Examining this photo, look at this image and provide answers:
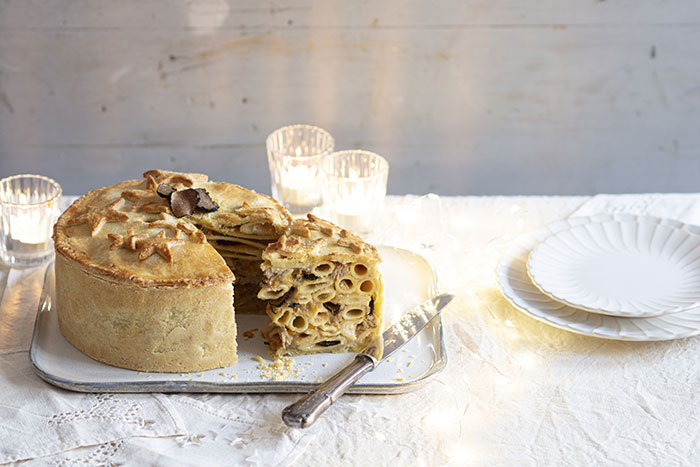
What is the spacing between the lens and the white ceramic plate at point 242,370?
1.96 metres

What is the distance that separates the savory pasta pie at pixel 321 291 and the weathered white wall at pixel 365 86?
1.86 metres

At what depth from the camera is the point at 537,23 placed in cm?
382

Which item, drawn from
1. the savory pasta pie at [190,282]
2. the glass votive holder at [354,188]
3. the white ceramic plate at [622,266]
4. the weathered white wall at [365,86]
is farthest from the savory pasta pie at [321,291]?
the weathered white wall at [365,86]

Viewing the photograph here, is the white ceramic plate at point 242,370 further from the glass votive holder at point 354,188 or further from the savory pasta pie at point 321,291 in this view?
the glass votive holder at point 354,188

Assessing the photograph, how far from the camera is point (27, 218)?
2.44 metres

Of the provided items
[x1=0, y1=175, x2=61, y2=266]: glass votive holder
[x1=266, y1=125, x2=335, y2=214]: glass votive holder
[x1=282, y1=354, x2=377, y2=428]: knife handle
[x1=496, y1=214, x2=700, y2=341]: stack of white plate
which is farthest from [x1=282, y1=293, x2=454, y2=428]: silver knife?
[x1=0, y1=175, x2=61, y2=266]: glass votive holder

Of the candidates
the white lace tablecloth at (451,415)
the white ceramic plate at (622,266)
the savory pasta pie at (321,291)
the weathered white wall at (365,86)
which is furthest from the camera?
the weathered white wall at (365,86)

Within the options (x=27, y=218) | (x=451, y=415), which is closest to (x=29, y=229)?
(x=27, y=218)

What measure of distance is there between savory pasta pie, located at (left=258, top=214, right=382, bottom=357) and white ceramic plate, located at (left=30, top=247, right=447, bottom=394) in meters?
0.05

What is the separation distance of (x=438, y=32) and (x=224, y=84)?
1.06 m

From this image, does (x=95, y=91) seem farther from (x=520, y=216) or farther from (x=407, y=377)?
(x=407, y=377)

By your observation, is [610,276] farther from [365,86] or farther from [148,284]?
[365,86]

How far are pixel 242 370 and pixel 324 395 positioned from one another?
29 centimetres

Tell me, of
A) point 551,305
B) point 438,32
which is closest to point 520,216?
point 551,305
